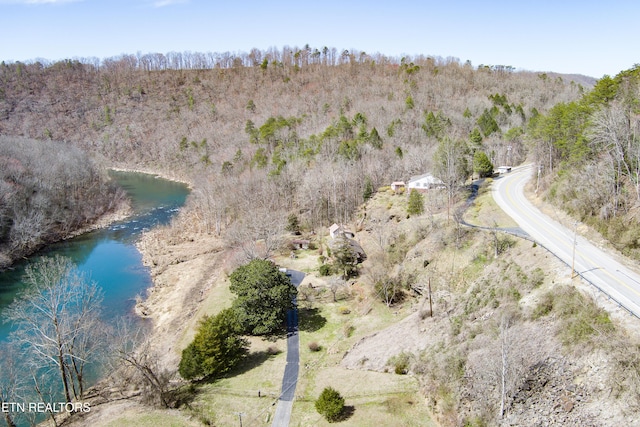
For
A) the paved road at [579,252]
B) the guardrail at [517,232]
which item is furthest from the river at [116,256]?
the paved road at [579,252]

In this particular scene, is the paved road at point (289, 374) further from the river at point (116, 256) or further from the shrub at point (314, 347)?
the river at point (116, 256)

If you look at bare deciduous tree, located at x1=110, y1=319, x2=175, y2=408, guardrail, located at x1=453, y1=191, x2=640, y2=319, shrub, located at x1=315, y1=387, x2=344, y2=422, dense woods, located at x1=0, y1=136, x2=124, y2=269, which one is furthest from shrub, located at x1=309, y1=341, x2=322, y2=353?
dense woods, located at x1=0, y1=136, x2=124, y2=269

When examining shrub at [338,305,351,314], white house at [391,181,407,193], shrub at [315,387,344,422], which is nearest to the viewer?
shrub at [315,387,344,422]

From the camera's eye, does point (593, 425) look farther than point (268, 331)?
No

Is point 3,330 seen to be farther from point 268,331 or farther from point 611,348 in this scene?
point 611,348

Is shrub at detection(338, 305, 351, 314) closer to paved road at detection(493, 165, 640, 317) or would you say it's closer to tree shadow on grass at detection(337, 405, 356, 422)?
tree shadow on grass at detection(337, 405, 356, 422)

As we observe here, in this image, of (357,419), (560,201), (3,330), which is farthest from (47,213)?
(560,201)
